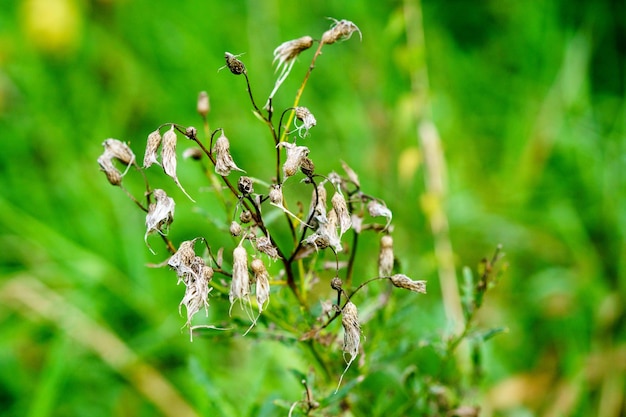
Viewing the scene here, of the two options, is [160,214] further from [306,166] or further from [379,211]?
[379,211]

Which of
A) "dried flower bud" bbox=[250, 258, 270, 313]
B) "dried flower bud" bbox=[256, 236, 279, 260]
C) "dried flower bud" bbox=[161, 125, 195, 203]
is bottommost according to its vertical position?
"dried flower bud" bbox=[250, 258, 270, 313]

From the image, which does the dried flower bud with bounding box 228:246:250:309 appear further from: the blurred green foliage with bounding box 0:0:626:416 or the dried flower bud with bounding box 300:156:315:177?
the blurred green foliage with bounding box 0:0:626:416

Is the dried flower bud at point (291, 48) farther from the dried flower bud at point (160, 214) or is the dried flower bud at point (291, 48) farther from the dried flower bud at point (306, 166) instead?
the dried flower bud at point (160, 214)

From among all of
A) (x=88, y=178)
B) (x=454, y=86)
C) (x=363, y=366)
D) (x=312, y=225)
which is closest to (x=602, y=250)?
(x=454, y=86)

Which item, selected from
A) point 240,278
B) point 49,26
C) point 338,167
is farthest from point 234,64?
point 49,26

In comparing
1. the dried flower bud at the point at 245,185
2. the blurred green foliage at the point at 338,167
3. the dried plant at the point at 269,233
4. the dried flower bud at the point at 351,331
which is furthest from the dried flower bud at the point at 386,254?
the blurred green foliage at the point at 338,167

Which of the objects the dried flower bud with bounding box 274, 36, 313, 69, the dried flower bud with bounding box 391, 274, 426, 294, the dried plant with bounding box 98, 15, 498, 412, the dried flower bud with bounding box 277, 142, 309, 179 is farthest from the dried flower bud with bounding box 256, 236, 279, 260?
the dried flower bud with bounding box 274, 36, 313, 69
